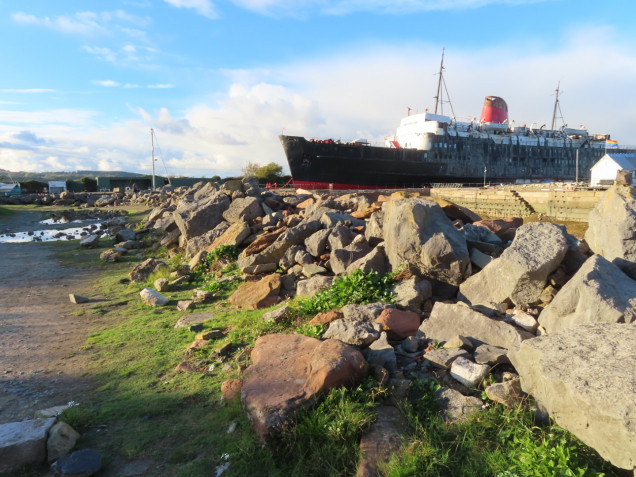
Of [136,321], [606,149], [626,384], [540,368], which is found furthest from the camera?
[606,149]

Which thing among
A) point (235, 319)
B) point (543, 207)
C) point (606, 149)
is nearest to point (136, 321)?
point (235, 319)

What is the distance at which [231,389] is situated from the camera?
4078 millimetres

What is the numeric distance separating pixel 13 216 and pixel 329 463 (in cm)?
3081

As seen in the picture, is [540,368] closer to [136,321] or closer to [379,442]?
[379,442]

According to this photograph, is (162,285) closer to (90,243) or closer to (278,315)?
(278,315)

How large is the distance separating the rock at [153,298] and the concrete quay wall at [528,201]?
18877mm

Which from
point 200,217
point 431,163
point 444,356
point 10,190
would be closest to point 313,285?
point 444,356

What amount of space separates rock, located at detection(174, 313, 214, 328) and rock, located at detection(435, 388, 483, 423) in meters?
4.08

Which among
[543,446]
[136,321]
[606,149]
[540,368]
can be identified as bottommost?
[136,321]

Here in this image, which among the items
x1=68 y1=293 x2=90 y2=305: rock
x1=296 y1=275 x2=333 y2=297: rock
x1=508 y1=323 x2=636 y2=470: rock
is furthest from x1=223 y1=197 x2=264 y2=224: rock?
x1=508 y1=323 x2=636 y2=470: rock

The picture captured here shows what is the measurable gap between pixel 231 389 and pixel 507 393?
2.43m

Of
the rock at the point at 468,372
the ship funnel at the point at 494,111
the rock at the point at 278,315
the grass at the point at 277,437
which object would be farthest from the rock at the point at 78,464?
the ship funnel at the point at 494,111

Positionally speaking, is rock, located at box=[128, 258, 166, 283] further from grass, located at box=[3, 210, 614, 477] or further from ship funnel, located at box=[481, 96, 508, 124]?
ship funnel, located at box=[481, 96, 508, 124]

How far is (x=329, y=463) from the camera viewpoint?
122 inches
